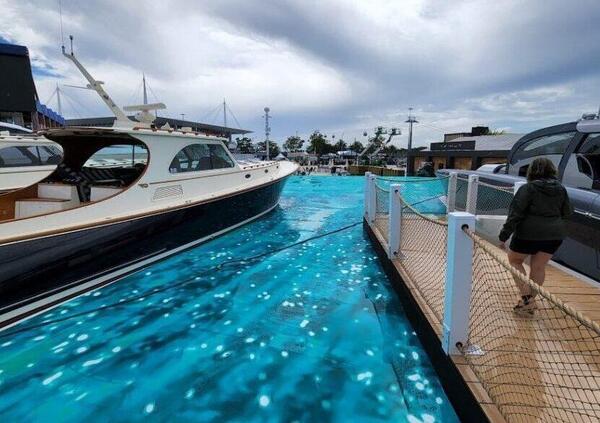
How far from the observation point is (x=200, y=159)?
751 cm

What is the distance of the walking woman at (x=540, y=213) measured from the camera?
3.07 meters

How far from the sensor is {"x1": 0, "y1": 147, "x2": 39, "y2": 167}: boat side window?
8.60 metres

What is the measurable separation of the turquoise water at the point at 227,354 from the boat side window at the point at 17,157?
19.0ft

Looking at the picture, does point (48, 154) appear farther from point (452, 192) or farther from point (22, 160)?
point (452, 192)

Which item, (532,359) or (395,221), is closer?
(532,359)

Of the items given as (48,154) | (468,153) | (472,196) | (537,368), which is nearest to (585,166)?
(472,196)

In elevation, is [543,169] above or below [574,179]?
above

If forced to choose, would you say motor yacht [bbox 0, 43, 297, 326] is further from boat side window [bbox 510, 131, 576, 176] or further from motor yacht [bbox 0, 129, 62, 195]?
boat side window [bbox 510, 131, 576, 176]

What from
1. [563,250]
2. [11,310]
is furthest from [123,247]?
[563,250]

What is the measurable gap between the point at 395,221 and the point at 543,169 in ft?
8.17

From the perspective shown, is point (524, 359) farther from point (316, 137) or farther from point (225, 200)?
point (316, 137)

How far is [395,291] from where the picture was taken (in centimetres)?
514

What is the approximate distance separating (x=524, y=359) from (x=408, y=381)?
1.00 meters

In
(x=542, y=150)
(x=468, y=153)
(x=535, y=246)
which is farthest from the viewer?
(x=468, y=153)
